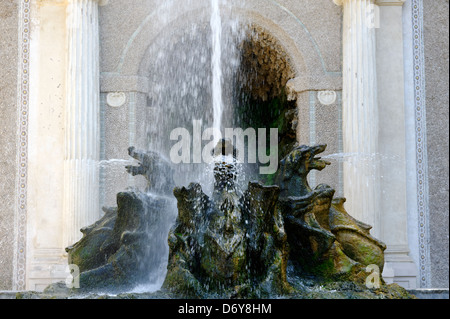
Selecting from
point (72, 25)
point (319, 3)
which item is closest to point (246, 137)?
point (319, 3)

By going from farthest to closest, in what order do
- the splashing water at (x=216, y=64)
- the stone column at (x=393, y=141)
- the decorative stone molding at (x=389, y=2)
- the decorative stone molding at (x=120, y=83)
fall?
the splashing water at (x=216, y=64)
the decorative stone molding at (x=389, y=2)
the decorative stone molding at (x=120, y=83)
the stone column at (x=393, y=141)

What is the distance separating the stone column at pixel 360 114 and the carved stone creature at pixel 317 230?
2067 millimetres

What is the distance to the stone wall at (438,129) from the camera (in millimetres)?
7277

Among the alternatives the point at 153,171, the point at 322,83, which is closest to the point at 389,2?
the point at 322,83

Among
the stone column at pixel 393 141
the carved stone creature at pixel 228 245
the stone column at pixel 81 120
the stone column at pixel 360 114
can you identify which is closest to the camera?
the carved stone creature at pixel 228 245

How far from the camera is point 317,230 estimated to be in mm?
4605

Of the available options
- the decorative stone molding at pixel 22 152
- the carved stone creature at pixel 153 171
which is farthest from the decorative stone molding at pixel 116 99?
the carved stone creature at pixel 153 171

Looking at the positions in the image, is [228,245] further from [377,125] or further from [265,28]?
[265,28]

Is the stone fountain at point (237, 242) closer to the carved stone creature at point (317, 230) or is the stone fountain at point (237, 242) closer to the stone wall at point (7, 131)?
the carved stone creature at point (317, 230)

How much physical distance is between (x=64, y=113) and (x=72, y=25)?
0.94m

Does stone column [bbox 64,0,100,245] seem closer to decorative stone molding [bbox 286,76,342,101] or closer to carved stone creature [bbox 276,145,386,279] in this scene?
decorative stone molding [bbox 286,76,342,101]

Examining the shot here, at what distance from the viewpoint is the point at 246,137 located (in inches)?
372

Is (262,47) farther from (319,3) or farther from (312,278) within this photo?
(312,278)

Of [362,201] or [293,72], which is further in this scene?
[293,72]
